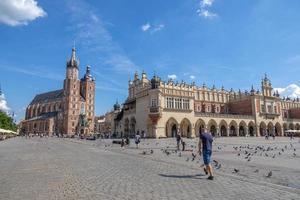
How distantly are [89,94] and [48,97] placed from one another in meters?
33.1

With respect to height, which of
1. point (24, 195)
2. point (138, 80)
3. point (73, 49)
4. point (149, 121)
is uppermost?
point (73, 49)

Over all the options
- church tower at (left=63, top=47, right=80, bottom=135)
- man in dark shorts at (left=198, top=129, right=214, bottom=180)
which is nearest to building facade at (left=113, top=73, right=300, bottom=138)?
man in dark shorts at (left=198, top=129, right=214, bottom=180)

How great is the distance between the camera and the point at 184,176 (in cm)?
991

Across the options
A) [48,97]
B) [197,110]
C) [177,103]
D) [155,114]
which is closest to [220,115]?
[197,110]

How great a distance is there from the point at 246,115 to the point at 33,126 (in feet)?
354

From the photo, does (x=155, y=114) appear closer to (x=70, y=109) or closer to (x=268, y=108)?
(x=268, y=108)

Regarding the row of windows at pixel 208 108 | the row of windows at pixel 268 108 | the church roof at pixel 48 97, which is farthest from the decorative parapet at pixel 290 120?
the church roof at pixel 48 97

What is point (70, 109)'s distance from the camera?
123 metres

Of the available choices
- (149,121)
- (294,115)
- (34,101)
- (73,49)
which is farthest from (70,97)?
(294,115)

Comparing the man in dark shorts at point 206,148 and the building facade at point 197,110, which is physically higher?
the building facade at point 197,110

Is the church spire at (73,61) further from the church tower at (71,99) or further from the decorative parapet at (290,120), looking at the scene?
the decorative parapet at (290,120)

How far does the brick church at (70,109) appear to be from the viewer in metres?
123

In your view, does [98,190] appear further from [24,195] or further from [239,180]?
[239,180]

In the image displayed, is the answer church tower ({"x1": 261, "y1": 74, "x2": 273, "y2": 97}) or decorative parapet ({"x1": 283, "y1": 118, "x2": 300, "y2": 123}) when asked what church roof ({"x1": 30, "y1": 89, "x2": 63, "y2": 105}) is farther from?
decorative parapet ({"x1": 283, "y1": 118, "x2": 300, "y2": 123})
